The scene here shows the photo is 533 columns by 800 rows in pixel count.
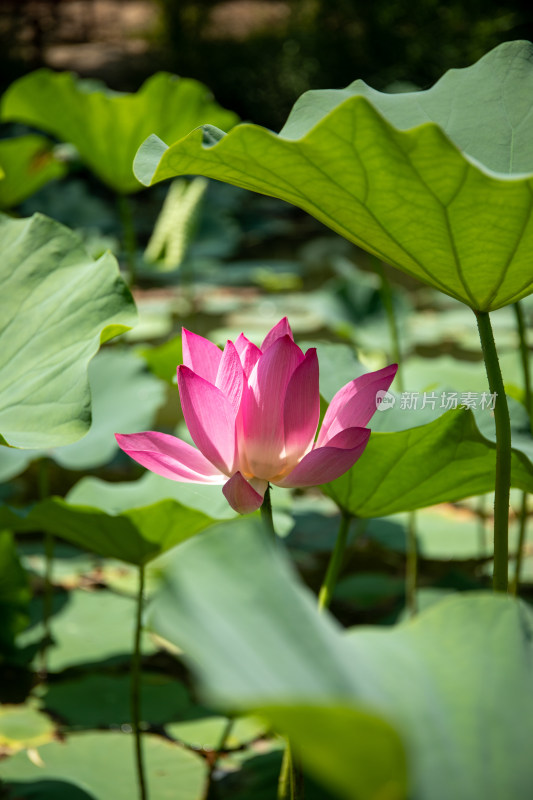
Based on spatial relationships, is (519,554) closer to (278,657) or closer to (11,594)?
(11,594)

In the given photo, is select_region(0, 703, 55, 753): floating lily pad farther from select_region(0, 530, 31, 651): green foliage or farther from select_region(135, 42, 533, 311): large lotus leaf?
select_region(135, 42, 533, 311): large lotus leaf

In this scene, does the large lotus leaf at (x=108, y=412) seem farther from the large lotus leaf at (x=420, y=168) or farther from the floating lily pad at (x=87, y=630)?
the large lotus leaf at (x=420, y=168)

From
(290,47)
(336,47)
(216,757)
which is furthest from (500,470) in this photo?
(290,47)

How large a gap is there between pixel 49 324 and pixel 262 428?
37cm

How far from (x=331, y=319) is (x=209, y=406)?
1.70 metres

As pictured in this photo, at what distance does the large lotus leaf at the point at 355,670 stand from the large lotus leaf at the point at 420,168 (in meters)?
0.25

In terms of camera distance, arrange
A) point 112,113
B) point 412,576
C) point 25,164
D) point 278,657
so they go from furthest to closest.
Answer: point 25,164, point 112,113, point 412,576, point 278,657

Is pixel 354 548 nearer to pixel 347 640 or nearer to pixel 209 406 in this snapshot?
pixel 209 406

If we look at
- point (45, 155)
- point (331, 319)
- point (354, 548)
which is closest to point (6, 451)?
point (354, 548)

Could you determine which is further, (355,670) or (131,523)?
(131,523)

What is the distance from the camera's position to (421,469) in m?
0.70

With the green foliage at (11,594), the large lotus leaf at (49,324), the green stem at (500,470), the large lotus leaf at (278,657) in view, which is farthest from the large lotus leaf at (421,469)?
the green foliage at (11,594)

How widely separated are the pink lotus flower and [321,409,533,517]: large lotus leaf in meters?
0.14

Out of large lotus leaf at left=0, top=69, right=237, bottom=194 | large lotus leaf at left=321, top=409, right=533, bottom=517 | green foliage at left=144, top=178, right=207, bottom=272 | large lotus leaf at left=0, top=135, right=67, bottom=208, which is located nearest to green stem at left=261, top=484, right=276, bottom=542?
large lotus leaf at left=321, top=409, right=533, bottom=517
